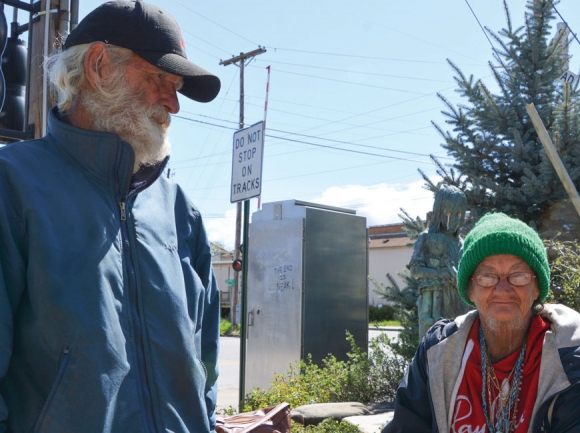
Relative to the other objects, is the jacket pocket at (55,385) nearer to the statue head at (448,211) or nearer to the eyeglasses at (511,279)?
the eyeglasses at (511,279)

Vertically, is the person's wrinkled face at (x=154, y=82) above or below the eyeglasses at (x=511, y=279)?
above

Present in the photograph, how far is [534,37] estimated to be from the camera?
26.9 ft

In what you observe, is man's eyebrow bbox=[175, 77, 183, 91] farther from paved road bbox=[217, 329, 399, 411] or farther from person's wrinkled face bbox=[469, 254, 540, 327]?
paved road bbox=[217, 329, 399, 411]

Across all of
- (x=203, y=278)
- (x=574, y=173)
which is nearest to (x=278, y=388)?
(x=574, y=173)

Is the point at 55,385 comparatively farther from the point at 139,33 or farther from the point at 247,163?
the point at 247,163

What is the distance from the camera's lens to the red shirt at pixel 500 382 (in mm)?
2109

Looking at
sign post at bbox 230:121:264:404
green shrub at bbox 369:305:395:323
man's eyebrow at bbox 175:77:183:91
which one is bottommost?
green shrub at bbox 369:305:395:323

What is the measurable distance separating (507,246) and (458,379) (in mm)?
477

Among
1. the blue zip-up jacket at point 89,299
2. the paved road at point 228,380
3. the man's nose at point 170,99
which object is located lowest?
the paved road at point 228,380

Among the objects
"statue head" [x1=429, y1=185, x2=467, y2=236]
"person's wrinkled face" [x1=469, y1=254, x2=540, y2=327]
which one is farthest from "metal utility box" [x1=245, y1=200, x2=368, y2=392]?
"person's wrinkled face" [x1=469, y1=254, x2=540, y2=327]

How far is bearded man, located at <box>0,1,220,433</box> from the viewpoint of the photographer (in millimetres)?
1695

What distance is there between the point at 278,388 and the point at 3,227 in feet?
18.4

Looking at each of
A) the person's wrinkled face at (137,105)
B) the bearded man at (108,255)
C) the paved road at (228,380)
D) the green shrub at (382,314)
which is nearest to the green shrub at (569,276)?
the paved road at (228,380)

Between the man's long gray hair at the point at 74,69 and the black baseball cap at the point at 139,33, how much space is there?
1.0 inches
